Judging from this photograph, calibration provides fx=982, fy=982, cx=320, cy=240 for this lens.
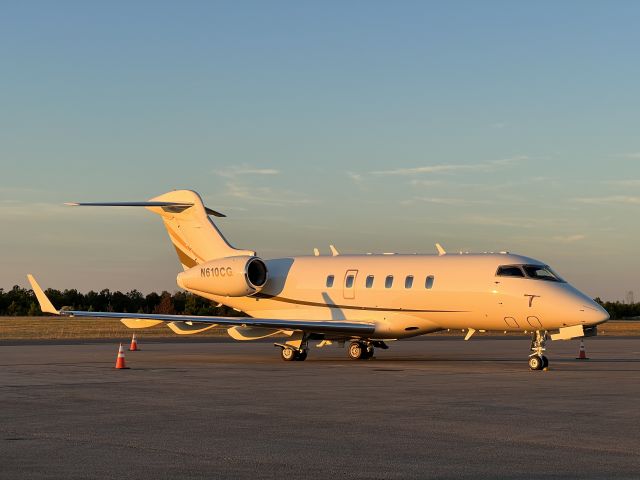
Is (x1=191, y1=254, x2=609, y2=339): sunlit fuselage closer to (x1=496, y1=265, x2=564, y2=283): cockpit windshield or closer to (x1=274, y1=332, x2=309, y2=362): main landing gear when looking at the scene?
(x1=496, y1=265, x2=564, y2=283): cockpit windshield

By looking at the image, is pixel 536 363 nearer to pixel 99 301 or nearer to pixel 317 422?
pixel 317 422

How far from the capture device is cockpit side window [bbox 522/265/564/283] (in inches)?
985

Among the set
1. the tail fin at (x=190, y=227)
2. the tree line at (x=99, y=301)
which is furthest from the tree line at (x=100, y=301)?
the tail fin at (x=190, y=227)

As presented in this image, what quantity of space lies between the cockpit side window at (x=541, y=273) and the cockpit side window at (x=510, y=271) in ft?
0.52

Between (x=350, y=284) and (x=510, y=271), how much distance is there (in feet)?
17.0

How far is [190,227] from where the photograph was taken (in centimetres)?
3281

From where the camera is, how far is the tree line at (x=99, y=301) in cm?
8588

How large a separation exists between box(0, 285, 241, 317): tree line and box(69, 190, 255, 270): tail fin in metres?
50.3

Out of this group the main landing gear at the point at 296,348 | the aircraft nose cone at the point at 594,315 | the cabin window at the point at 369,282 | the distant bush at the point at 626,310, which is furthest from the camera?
the distant bush at the point at 626,310

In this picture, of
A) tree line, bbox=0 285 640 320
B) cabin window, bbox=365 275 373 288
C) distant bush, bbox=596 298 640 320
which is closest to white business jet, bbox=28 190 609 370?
cabin window, bbox=365 275 373 288

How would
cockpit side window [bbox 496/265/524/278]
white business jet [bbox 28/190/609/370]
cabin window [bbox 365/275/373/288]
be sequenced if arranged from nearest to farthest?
white business jet [bbox 28/190/609/370], cockpit side window [bbox 496/265/524/278], cabin window [bbox 365/275/373/288]

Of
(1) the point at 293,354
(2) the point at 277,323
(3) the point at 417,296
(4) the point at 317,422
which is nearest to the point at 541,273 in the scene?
(3) the point at 417,296

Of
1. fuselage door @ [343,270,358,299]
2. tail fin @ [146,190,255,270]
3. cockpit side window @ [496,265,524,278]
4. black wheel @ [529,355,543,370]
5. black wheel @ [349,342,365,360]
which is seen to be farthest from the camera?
tail fin @ [146,190,255,270]

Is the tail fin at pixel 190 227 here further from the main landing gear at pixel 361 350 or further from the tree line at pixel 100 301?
the tree line at pixel 100 301
